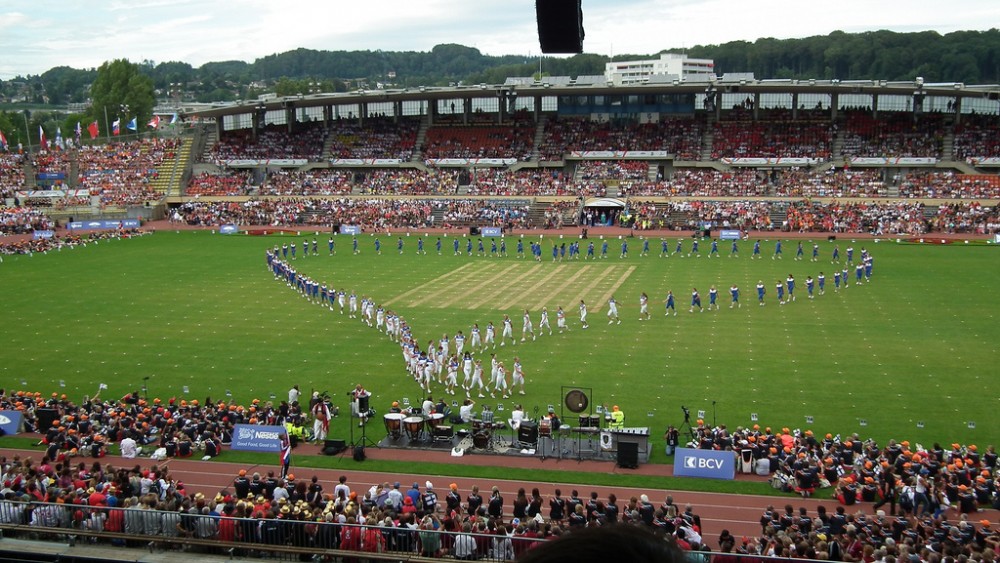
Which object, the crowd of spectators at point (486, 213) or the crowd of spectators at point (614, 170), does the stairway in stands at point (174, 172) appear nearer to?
the crowd of spectators at point (486, 213)

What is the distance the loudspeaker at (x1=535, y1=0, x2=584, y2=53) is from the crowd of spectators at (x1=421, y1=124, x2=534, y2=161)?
220 ft

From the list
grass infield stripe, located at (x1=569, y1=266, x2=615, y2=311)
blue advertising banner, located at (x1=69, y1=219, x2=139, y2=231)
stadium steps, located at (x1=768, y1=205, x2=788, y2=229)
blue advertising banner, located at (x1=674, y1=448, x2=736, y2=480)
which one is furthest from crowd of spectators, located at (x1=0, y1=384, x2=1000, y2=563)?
blue advertising banner, located at (x1=69, y1=219, x2=139, y2=231)

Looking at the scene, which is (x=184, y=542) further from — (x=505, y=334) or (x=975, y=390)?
(x=975, y=390)

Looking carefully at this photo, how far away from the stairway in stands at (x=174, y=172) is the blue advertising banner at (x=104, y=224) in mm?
7682

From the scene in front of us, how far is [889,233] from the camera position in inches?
2190

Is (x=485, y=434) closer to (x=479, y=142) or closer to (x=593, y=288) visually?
(x=593, y=288)

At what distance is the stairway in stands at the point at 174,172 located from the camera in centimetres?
7425

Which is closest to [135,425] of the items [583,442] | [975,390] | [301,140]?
[583,442]

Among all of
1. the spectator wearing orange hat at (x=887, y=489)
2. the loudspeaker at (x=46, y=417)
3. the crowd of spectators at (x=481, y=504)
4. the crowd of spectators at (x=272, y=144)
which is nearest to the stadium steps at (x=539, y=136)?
the crowd of spectators at (x=272, y=144)

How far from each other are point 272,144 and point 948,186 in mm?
55638

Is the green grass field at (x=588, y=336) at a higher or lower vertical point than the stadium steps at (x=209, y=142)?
lower

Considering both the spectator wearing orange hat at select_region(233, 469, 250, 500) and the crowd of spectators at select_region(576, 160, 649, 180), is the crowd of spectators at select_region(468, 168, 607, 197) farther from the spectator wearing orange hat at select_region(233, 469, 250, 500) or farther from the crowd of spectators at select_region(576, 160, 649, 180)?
the spectator wearing orange hat at select_region(233, 469, 250, 500)

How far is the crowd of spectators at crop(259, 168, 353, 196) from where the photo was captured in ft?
237

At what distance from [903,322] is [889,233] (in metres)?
27.1
